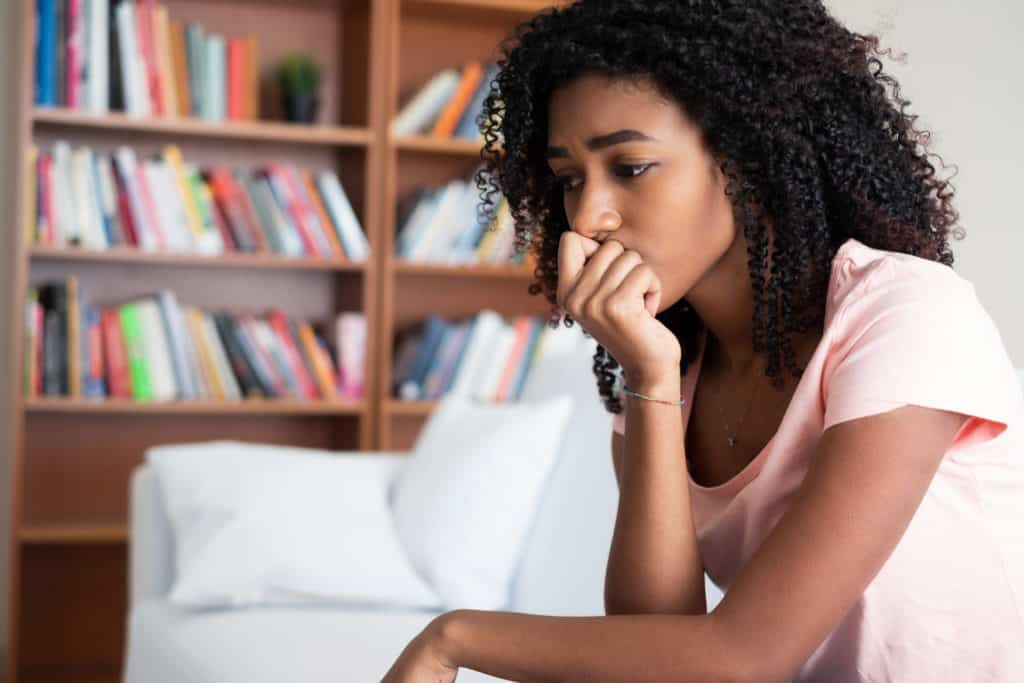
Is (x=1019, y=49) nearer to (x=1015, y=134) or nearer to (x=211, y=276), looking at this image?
(x=1015, y=134)

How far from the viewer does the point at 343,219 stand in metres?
3.36

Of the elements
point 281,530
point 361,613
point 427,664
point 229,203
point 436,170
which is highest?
point 436,170

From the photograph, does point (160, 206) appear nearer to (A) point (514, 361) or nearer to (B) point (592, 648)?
(A) point (514, 361)

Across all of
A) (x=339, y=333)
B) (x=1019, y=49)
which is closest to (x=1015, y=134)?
(x=1019, y=49)

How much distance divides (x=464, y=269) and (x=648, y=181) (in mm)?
2344

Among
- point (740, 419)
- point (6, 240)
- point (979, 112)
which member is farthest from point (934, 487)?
point (6, 240)

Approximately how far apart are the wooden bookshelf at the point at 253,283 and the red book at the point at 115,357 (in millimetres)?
58

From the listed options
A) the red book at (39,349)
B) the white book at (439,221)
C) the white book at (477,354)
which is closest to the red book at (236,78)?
the white book at (439,221)

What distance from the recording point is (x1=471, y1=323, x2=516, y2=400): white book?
3453mm

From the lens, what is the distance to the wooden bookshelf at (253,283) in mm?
3309

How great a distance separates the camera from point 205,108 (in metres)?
3.27

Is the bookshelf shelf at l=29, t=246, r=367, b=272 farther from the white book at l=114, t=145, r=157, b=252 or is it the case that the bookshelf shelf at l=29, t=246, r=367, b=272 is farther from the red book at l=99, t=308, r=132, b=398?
the red book at l=99, t=308, r=132, b=398

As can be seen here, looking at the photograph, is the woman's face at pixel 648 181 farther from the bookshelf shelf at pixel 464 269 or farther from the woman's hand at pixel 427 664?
the bookshelf shelf at pixel 464 269

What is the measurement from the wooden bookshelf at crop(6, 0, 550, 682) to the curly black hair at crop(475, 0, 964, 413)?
2230 millimetres
